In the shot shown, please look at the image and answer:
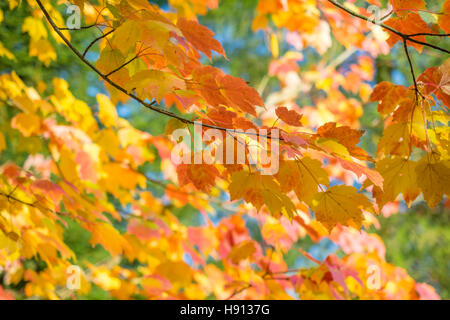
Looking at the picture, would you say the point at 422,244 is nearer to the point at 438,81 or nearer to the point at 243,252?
the point at 243,252

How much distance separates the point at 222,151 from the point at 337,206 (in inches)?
10.6

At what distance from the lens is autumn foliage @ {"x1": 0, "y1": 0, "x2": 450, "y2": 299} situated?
83 cm

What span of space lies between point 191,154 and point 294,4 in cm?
198

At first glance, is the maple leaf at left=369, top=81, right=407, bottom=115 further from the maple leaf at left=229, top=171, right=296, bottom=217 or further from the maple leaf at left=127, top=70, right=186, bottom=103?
the maple leaf at left=127, top=70, right=186, bottom=103

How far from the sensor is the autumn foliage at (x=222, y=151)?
0.83 meters

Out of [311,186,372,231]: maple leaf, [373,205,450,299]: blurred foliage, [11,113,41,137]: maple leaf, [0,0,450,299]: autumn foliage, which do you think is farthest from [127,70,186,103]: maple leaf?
[373,205,450,299]: blurred foliage

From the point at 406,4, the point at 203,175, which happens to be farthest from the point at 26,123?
the point at 406,4

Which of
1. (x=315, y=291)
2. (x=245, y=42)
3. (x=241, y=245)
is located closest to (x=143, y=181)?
(x=241, y=245)

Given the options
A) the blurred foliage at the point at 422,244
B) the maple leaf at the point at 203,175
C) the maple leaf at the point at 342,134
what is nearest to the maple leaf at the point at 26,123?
the maple leaf at the point at 203,175

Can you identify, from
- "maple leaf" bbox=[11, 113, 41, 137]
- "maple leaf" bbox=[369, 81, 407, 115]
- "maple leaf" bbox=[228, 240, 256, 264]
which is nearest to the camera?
"maple leaf" bbox=[369, 81, 407, 115]

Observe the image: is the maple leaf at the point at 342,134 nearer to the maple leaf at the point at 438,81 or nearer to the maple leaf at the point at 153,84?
the maple leaf at the point at 438,81

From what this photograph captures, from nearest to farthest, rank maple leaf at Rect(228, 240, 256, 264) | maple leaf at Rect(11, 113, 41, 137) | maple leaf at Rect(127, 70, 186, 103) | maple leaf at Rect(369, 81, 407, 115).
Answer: maple leaf at Rect(127, 70, 186, 103), maple leaf at Rect(369, 81, 407, 115), maple leaf at Rect(228, 240, 256, 264), maple leaf at Rect(11, 113, 41, 137)

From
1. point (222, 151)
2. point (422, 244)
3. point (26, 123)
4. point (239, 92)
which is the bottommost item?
point (222, 151)

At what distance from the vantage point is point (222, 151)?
34.0 inches
